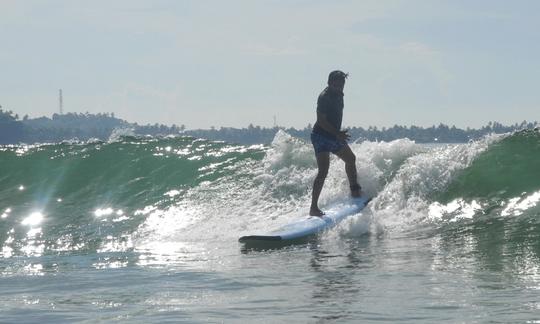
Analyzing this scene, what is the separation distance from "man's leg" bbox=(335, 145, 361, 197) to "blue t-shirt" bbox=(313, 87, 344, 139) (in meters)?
0.37

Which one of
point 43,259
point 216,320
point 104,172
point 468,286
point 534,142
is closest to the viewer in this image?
point 216,320

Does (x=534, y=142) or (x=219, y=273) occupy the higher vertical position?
(x=534, y=142)

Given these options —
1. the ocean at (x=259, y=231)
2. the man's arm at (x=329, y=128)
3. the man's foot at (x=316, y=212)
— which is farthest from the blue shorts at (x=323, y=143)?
the ocean at (x=259, y=231)

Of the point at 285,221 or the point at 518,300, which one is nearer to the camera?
the point at 518,300

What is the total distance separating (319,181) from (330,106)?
1050 millimetres

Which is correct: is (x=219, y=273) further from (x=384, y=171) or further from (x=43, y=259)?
(x=384, y=171)

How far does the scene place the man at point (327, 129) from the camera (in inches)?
440

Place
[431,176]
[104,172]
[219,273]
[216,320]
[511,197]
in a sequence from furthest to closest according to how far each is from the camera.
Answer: [104,172] → [431,176] → [511,197] → [219,273] → [216,320]

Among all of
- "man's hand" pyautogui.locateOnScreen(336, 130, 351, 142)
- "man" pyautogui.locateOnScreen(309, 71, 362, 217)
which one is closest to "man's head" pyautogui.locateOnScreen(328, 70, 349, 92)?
"man" pyautogui.locateOnScreen(309, 71, 362, 217)

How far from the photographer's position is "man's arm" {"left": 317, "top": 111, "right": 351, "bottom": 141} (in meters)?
11.2

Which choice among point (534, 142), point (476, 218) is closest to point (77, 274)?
point (476, 218)

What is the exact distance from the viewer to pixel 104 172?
17797mm

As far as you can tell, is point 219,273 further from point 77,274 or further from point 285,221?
point 285,221

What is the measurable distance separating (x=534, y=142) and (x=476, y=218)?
3215 mm
